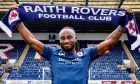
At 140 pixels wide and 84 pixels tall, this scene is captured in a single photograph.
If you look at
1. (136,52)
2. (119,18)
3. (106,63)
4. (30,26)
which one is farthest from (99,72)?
(119,18)

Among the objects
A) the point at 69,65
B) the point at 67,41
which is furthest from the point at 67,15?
the point at 69,65

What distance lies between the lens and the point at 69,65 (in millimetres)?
4488

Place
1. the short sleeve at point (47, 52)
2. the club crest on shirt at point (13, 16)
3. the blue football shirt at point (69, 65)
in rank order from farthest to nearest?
the club crest on shirt at point (13, 16) < the short sleeve at point (47, 52) < the blue football shirt at point (69, 65)

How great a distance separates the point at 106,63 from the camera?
2778cm

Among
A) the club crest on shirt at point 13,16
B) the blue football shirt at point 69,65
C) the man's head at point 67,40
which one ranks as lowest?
the blue football shirt at point 69,65

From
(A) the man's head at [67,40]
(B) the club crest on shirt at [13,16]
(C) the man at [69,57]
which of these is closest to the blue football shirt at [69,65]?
(C) the man at [69,57]

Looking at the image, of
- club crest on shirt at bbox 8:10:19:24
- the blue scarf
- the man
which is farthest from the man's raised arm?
the blue scarf

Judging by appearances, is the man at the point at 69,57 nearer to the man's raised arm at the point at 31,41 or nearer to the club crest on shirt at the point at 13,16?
the man's raised arm at the point at 31,41

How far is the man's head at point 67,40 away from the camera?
14.7 feet

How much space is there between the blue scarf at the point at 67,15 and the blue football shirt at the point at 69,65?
3.33ft

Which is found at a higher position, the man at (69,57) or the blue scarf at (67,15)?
the blue scarf at (67,15)

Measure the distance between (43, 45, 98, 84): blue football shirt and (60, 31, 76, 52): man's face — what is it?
5.4 inches

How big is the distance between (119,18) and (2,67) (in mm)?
22351

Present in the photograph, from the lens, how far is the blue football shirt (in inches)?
173
